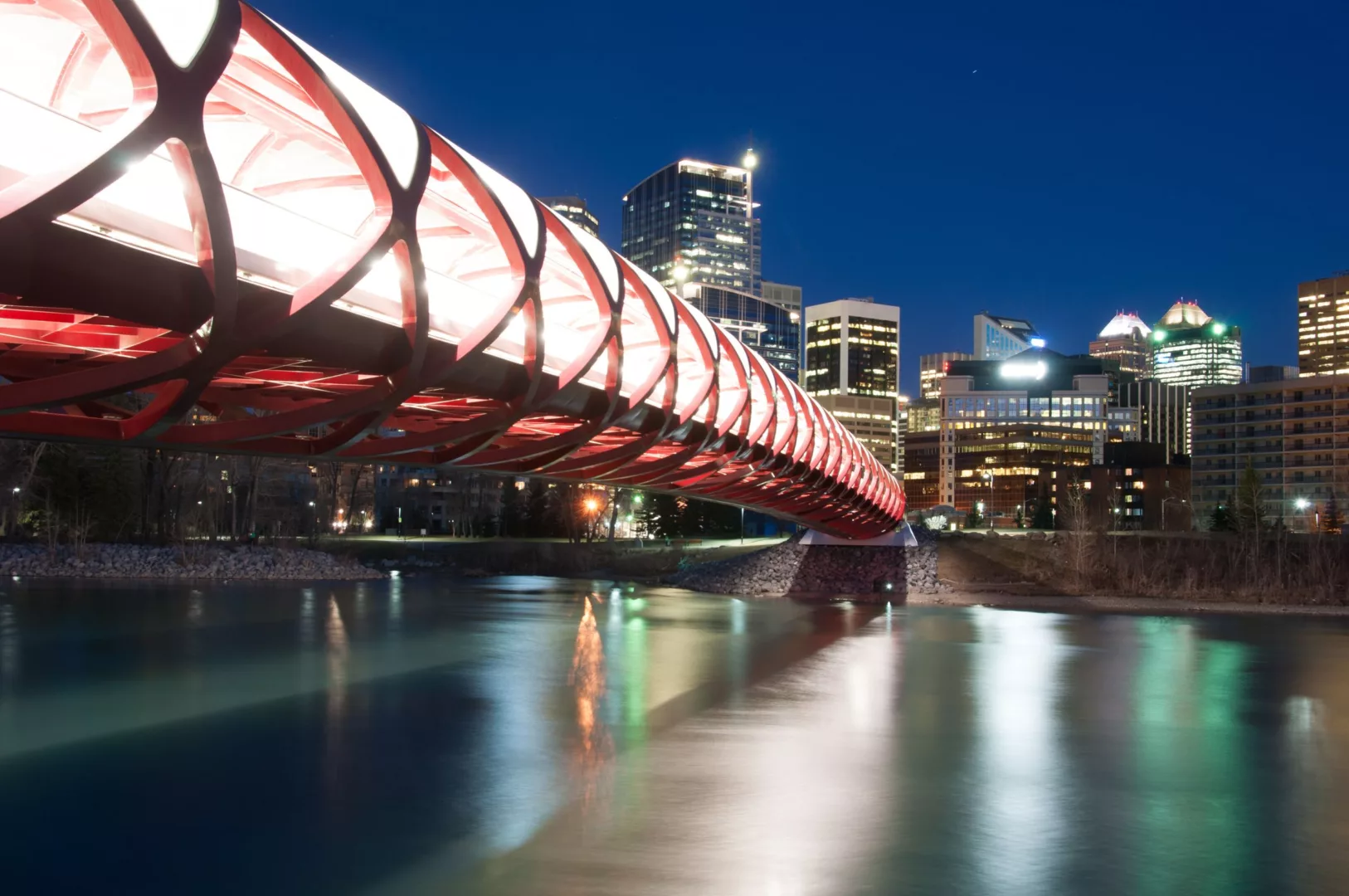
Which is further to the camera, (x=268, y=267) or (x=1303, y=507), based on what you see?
(x=1303, y=507)

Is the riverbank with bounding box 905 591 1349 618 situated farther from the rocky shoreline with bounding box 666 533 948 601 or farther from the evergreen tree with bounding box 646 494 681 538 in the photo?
the evergreen tree with bounding box 646 494 681 538

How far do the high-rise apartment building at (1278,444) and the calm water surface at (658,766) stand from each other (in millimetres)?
104924

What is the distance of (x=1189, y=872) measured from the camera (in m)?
12.4

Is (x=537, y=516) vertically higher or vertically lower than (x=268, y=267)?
lower

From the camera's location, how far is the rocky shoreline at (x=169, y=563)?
56.1 m

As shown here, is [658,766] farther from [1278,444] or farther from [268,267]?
[1278,444]

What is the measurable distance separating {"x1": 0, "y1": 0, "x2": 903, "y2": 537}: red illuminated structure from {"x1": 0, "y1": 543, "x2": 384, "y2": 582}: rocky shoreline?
44271mm

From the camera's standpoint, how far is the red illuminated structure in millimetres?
7500

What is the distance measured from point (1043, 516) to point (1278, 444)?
34.7 m

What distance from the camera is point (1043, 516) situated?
115688mm

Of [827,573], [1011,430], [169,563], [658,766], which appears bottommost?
[658,766]

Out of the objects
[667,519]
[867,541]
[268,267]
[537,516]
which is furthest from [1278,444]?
[268,267]

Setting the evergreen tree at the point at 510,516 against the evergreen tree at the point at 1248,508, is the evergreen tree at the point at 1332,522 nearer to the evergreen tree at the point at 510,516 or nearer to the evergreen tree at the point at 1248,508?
the evergreen tree at the point at 1248,508

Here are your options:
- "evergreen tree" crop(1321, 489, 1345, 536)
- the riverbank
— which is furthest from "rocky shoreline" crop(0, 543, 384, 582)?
"evergreen tree" crop(1321, 489, 1345, 536)
